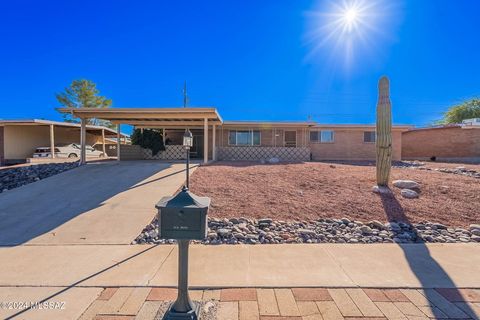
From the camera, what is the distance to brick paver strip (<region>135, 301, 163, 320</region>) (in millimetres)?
2432

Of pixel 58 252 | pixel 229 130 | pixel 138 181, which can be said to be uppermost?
pixel 229 130

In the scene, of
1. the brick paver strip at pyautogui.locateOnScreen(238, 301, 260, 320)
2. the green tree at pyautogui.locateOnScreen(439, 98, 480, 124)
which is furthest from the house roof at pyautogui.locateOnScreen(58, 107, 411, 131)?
the green tree at pyautogui.locateOnScreen(439, 98, 480, 124)

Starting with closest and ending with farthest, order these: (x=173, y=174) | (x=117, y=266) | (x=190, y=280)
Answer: (x=190, y=280)
(x=117, y=266)
(x=173, y=174)

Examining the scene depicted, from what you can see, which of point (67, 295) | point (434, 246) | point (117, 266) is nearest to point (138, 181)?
point (117, 266)

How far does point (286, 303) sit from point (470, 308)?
71.3 inches

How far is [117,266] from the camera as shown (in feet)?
11.5

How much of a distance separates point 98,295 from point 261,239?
2584mm

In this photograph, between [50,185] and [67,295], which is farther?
[50,185]

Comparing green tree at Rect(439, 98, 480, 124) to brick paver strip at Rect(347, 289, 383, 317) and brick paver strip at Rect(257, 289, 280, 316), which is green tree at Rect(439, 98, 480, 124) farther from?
brick paver strip at Rect(257, 289, 280, 316)

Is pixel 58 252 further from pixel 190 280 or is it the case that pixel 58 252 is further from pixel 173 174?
pixel 173 174

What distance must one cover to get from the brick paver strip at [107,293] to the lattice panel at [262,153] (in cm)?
1432

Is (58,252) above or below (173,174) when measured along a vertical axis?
below

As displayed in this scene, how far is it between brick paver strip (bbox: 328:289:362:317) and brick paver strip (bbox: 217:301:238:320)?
1039mm

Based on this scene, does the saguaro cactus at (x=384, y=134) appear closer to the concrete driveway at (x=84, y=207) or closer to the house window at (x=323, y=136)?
the concrete driveway at (x=84, y=207)
